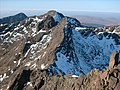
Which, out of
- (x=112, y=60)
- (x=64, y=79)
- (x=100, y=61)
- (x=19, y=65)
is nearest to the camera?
(x=112, y=60)

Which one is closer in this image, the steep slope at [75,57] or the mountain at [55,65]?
the mountain at [55,65]

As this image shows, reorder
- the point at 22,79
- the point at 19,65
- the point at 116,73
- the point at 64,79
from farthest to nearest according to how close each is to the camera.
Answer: the point at 19,65 → the point at 22,79 → the point at 64,79 → the point at 116,73

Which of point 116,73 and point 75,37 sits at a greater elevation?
point 116,73

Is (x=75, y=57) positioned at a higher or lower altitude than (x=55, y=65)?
lower

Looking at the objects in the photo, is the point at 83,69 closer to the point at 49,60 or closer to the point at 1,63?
the point at 49,60

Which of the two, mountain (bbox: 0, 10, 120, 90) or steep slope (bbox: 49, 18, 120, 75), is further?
steep slope (bbox: 49, 18, 120, 75)

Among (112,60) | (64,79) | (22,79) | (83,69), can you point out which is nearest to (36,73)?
(22,79)

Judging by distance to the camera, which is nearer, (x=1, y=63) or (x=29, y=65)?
(x=29, y=65)

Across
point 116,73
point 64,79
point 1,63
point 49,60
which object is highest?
point 116,73

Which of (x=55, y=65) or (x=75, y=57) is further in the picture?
(x=75, y=57)
